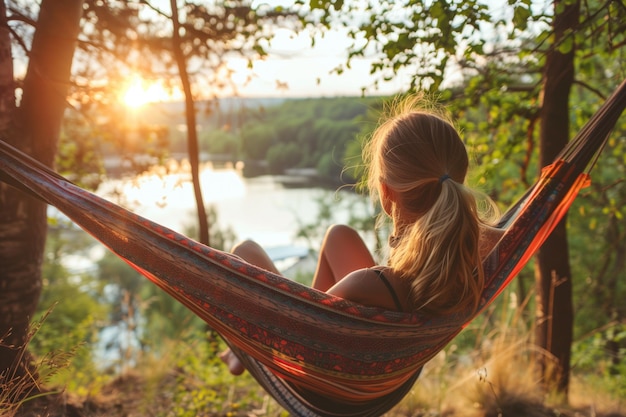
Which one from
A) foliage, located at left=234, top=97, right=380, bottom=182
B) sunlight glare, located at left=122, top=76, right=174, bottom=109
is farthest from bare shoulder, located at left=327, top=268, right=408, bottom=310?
foliage, located at left=234, top=97, right=380, bottom=182

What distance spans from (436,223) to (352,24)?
1.21 meters

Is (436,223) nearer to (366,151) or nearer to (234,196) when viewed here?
(366,151)

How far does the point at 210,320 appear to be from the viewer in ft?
4.59

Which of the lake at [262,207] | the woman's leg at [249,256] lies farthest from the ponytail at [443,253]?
the lake at [262,207]

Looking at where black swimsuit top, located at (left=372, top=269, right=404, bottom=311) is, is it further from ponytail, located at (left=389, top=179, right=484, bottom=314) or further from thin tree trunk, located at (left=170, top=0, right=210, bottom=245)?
thin tree trunk, located at (left=170, top=0, right=210, bottom=245)

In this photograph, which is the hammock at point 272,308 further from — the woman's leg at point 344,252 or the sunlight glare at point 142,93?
the sunlight glare at point 142,93

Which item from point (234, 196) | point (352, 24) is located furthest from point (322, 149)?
point (352, 24)

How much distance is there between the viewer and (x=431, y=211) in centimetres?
129

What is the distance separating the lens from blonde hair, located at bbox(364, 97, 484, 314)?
127 cm

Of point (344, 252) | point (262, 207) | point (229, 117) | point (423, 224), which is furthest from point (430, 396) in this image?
point (262, 207)

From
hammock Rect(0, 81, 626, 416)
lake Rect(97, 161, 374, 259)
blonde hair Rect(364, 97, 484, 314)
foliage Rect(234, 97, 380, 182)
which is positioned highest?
blonde hair Rect(364, 97, 484, 314)

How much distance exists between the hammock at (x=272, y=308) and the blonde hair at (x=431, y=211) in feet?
0.25

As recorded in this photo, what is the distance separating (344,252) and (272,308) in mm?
481

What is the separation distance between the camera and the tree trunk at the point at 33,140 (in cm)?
173
